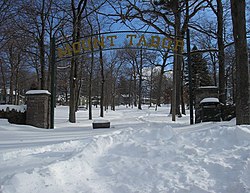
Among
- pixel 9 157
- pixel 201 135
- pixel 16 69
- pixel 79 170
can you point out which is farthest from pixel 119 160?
pixel 16 69

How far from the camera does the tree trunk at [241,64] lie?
7.01 m

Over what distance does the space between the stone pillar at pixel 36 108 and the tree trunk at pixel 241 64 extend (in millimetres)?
7766

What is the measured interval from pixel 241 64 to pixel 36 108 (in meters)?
8.30

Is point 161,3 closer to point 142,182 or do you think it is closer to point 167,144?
point 167,144

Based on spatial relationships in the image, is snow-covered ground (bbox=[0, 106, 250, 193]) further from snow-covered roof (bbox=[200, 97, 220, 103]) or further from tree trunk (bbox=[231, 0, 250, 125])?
snow-covered roof (bbox=[200, 97, 220, 103])

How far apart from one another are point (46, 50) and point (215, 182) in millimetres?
19122

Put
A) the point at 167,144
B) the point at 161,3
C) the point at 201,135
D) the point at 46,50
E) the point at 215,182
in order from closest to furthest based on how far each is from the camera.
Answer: the point at 215,182
the point at 167,144
the point at 201,135
the point at 161,3
the point at 46,50

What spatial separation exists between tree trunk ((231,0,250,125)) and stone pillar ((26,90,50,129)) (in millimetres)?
7766

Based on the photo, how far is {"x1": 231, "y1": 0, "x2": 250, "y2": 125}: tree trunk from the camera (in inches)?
276

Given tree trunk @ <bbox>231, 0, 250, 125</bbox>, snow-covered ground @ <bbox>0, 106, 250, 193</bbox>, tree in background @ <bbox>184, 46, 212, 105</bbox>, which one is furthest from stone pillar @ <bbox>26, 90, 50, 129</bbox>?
tree in background @ <bbox>184, 46, 212, 105</bbox>

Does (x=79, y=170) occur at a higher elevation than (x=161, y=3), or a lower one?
lower

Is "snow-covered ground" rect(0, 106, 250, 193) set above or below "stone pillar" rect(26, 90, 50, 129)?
below

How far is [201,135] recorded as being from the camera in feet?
17.9

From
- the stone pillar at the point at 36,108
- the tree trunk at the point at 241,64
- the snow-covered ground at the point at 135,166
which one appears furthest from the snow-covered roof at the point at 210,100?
the stone pillar at the point at 36,108
